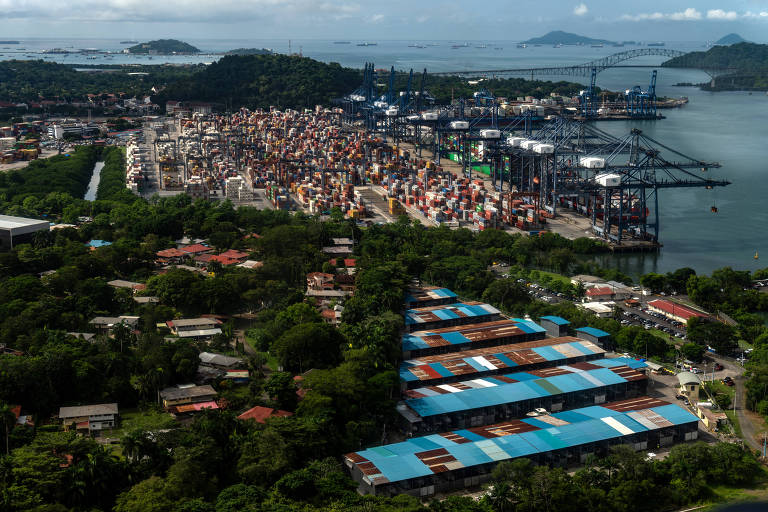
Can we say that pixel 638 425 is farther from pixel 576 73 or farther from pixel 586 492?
Result: pixel 576 73

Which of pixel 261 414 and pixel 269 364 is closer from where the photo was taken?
pixel 261 414

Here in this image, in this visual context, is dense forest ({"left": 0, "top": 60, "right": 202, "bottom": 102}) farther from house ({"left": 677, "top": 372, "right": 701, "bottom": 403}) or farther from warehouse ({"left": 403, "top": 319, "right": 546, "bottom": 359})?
house ({"left": 677, "top": 372, "right": 701, "bottom": 403})

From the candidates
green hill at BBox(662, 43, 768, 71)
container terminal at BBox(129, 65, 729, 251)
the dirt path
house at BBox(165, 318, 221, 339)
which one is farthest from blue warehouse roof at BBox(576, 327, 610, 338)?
green hill at BBox(662, 43, 768, 71)

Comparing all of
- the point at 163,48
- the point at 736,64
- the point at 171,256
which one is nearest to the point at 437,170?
the point at 171,256

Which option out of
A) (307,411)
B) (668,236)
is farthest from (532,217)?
(307,411)

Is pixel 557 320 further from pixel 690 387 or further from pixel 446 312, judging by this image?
pixel 690 387
